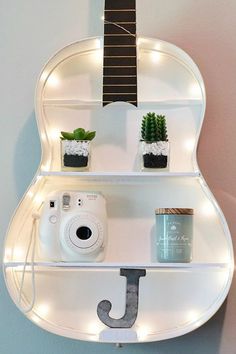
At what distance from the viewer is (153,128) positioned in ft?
3.50

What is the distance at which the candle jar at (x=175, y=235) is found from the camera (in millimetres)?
1012

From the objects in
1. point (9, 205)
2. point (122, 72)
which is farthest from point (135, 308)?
point (122, 72)

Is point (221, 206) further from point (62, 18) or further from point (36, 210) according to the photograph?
point (62, 18)

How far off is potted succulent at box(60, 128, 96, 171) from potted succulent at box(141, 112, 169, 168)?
125 millimetres

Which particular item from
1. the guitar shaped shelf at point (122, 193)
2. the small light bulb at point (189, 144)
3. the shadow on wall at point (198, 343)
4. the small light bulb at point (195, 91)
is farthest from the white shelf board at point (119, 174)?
the shadow on wall at point (198, 343)

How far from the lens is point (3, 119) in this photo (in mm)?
1188

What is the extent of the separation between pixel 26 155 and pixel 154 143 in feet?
1.06

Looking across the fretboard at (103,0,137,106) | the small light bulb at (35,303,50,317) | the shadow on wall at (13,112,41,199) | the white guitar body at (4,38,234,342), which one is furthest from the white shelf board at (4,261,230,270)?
the fretboard at (103,0,137,106)

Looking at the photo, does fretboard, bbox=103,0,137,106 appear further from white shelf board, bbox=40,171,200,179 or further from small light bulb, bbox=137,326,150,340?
small light bulb, bbox=137,326,150,340

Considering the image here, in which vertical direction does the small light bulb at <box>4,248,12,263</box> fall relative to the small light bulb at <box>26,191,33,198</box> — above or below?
below

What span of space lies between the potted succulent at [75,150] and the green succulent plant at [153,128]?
0.13 metres

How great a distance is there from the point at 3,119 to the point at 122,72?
1.05ft

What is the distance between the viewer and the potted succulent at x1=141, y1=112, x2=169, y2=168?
106 centimetres

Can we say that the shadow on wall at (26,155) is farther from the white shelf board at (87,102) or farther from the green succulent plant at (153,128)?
the green succulent plant at (153,128)
